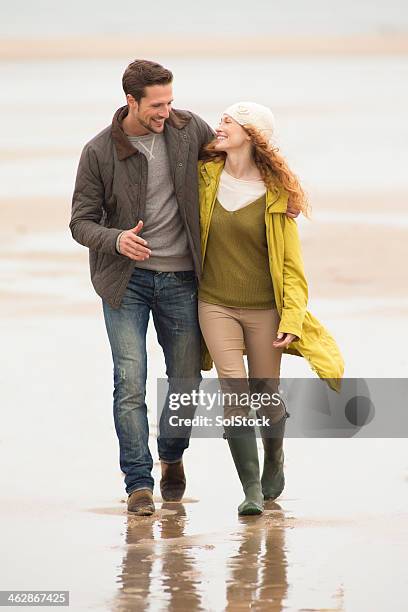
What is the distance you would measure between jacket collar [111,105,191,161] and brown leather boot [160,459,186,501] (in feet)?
4.28

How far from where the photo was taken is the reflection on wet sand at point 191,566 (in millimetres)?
5391

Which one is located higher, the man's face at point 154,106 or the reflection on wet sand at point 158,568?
the man's face at point 154,106

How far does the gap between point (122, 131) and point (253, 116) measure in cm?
53

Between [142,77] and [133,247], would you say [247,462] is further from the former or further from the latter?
[142,77]

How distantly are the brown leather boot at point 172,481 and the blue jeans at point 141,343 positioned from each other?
22 centimetres

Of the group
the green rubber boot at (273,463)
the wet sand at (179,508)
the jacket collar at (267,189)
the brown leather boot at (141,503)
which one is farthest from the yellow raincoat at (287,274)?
the brown leather boot at (141,503)

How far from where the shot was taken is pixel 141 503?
263 inches

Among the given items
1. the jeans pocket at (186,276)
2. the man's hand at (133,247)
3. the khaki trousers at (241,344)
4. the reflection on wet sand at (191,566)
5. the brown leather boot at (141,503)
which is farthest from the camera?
the jeans pocket at (186,276)

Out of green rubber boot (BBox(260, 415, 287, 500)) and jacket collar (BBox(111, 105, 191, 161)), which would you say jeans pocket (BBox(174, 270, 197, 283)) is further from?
green rubber boot (BBox(260, 415, 287, 500))

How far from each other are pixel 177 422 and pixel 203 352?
1.03 feet

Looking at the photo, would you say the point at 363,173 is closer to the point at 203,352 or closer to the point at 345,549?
the point at 203,352

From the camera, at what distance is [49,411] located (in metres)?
8.43

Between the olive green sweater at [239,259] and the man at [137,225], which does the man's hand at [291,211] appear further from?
the man at [137,225]

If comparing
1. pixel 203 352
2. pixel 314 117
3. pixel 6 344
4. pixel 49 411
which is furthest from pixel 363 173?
pixel 203 352
